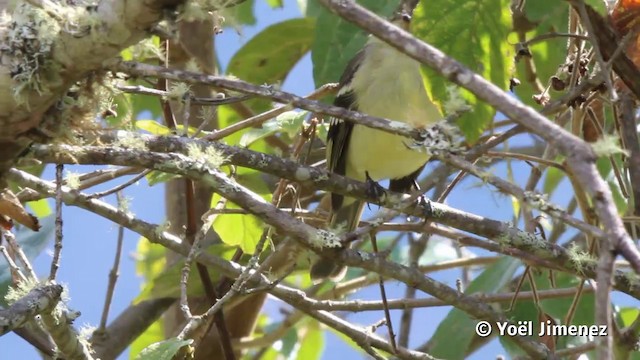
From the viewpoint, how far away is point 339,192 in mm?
2488

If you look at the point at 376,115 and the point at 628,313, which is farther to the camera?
the point at 376,115

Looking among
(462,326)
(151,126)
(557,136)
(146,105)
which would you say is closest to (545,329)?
(462,326)

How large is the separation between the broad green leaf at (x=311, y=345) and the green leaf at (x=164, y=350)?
218cm

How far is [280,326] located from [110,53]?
2.32m

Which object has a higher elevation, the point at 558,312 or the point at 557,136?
the point at 558,312

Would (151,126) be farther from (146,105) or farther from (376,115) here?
(146,105)

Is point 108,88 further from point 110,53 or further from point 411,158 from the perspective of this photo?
point 411,158

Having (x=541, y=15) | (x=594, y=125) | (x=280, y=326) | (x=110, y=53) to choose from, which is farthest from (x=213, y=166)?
(x=280, y=326)

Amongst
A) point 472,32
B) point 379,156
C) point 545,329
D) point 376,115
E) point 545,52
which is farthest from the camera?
point 379,156

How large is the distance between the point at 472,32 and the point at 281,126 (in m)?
0.99

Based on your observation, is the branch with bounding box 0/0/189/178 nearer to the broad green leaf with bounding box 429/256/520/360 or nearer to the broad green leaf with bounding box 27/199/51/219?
the broad green leaf with bounding box 429/256/520/360

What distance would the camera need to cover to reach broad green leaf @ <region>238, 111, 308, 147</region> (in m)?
2.85

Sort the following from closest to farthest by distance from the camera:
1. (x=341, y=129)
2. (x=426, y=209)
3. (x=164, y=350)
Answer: (x=164, y=350), (x=426, y=209), (x=341, y=129)

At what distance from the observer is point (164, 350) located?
7.14 ft
